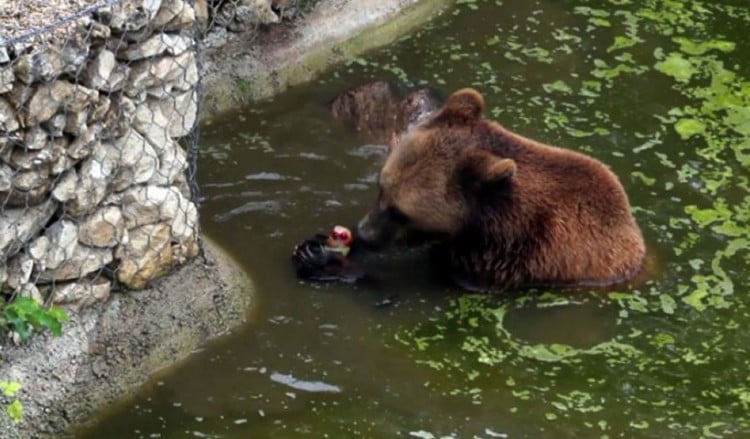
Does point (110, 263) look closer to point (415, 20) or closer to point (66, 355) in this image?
point (66, 355)

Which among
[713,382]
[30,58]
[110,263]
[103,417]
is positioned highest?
[30,58]

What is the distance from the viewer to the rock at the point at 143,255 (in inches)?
247

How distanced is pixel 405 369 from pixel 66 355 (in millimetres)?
1480

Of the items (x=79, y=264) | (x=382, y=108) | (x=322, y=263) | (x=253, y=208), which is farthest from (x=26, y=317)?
(x=382, y=108)

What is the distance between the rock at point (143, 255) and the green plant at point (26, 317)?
1.85 feet

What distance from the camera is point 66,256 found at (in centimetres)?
594

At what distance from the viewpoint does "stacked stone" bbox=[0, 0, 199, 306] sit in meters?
5.60

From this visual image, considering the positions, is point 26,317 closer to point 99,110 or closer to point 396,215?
point 99,110

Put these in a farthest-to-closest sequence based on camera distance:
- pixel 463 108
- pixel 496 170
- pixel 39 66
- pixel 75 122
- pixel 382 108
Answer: pixel 382 108 → pixel 463 108 → pixel 496 170 → pixel 75 122 → pixel 39 66

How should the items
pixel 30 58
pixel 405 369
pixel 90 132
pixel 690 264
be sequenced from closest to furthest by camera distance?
pixel 30 58, pixel 90 132, pixel 405 369, pixel 690 264

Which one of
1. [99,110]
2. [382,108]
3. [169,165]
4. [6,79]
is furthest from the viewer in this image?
[382,108]

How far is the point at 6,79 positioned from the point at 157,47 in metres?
0.91

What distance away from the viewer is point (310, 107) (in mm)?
8422

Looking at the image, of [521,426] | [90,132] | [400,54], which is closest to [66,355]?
[90,132]
